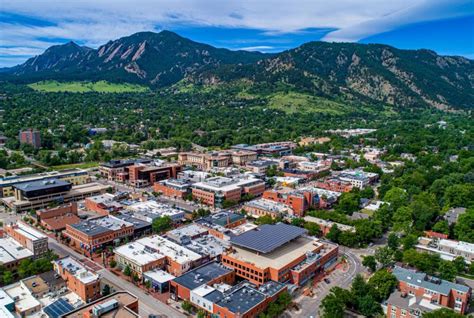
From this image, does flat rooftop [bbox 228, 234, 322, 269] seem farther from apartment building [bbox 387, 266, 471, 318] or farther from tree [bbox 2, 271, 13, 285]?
tree [bbox 2, 271, 13, 285]

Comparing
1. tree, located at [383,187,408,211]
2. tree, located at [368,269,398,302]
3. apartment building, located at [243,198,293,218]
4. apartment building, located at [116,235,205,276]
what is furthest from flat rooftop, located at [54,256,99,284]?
tree, located at [383,187,408,211]

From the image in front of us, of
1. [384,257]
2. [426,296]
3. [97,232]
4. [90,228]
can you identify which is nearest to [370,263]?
[384,257]

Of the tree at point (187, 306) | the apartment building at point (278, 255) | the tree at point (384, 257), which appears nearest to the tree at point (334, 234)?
the apartment building at point (278, 255)

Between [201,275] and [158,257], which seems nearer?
[201,275]

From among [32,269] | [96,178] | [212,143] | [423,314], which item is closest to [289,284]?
[423,314]

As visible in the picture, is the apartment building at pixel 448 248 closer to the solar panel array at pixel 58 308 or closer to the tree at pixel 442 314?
the tree at pixel 442 314

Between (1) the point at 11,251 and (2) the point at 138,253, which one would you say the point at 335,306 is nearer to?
(2) the point at 138,253
